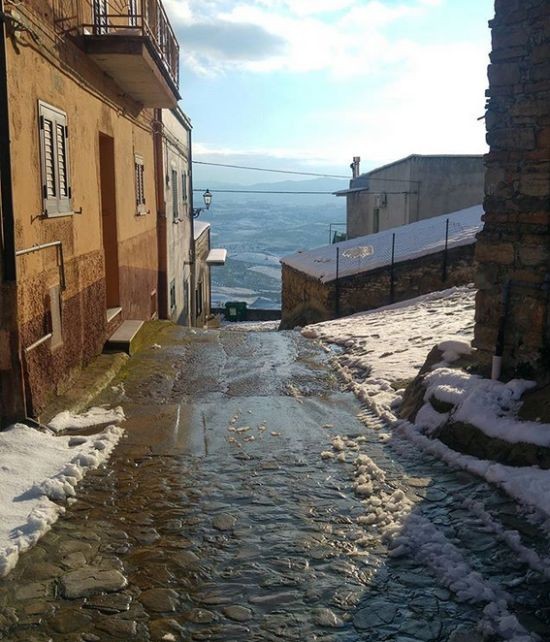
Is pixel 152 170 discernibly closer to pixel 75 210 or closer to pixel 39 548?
pixel 75 210

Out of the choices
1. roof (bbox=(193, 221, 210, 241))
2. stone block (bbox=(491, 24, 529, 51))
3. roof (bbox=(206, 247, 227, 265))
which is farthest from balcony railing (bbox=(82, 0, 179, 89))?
roof (bbox=(206, 247, 227, 265))

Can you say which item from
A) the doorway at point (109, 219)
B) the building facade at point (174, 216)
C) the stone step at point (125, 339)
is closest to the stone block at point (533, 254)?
the stone step at point (125, 339)

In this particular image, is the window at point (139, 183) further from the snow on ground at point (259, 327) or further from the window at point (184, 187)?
the snow on ground at point (259, 327)

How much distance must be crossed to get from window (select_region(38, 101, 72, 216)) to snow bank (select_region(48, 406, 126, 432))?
202 cm

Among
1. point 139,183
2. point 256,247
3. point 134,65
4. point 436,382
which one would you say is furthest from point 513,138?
point 256,247

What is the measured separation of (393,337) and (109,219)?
478cm

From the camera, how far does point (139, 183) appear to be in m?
11.9

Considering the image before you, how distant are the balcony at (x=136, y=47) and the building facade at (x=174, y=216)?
8.99 ft

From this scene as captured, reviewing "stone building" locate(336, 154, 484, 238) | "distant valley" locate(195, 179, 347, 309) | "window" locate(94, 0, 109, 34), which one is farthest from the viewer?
"distant valley" locate(195, 179, 347, 309)

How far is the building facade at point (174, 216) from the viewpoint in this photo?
46.9 ft

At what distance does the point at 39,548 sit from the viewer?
13.1 feet

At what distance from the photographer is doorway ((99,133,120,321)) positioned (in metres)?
9.57

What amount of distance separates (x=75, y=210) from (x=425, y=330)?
572 cm

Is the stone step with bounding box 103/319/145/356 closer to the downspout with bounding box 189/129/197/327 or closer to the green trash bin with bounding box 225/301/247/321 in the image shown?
the downspout with bounding box 189/129/197/327
